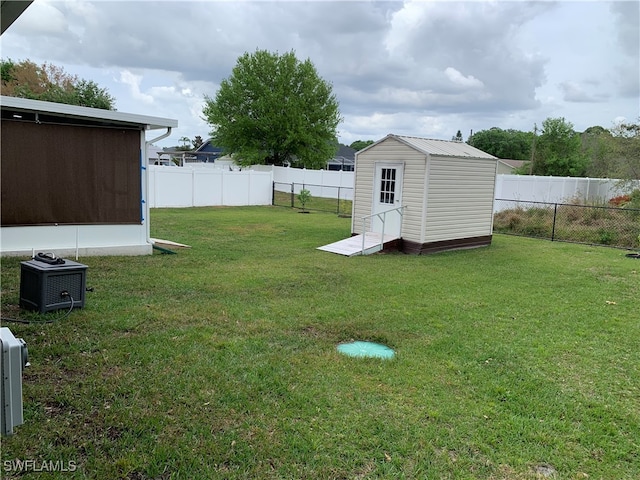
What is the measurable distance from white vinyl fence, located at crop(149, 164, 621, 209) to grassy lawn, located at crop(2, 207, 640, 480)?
11873 mm

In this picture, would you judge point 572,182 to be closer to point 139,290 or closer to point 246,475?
point 139,290

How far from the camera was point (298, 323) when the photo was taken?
5051 millimetres

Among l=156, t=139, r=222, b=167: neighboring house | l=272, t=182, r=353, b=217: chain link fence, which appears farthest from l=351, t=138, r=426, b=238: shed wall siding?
l=156, t=139, r=222, b=167: neighboring house

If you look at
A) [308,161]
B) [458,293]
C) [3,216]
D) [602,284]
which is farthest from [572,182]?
[3,216]

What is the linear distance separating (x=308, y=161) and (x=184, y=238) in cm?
2317

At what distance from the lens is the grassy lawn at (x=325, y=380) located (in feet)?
8.84

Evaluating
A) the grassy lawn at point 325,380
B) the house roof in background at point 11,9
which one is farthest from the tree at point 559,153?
the house roof in background at point 11,9

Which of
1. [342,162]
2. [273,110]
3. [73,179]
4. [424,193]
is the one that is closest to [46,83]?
[273,110]

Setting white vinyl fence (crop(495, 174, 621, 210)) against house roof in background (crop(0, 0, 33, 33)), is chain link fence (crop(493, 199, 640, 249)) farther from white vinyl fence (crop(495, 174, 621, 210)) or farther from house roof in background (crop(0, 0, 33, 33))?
house roof in background (crop(0, 0, 33, 33))

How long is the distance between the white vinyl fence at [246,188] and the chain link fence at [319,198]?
922 millimetres

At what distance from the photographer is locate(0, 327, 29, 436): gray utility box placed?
4.86 ft

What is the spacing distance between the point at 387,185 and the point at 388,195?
23 centimetres

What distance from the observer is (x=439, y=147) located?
10492 mm

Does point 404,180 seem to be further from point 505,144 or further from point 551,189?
point 505,144
